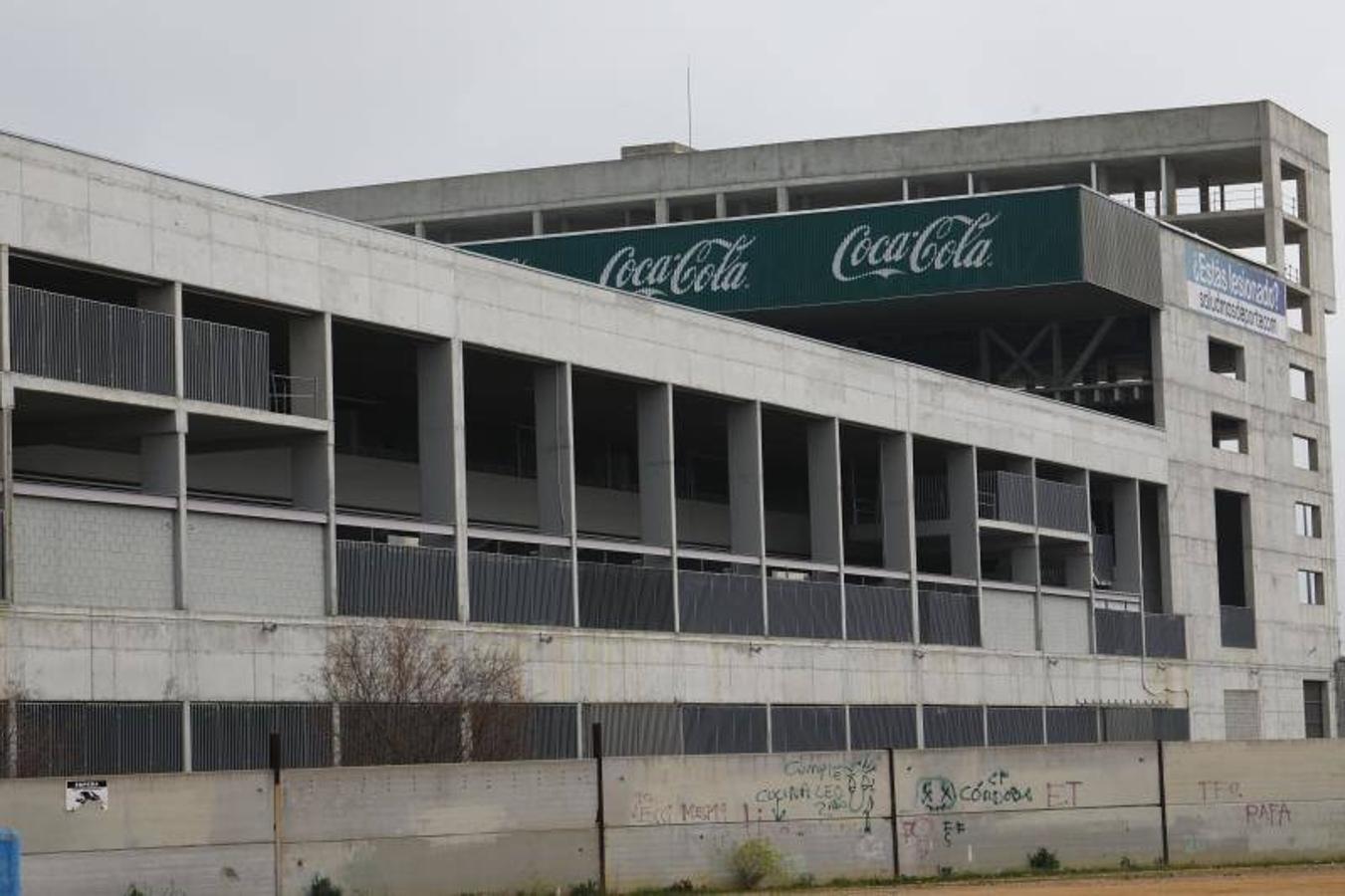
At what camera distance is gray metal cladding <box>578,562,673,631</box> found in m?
48.0

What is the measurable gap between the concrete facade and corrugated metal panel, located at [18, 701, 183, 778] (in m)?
0.30

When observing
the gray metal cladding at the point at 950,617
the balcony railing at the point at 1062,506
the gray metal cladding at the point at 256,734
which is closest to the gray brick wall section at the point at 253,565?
the gray metal cladding at the point at 256,734

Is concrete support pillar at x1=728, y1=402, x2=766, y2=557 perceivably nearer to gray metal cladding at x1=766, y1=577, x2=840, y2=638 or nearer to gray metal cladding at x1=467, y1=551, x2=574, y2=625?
gray metal cladding at x1=766, y1=577, x2=840, y2=638

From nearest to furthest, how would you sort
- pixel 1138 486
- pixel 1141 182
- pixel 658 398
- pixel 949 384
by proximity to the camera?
pixel 658 398 → pixel 949 384 → pixel 1138 486 → pixel 1141 182

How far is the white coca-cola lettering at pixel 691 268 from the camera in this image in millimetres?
69938

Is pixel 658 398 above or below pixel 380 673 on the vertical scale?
above

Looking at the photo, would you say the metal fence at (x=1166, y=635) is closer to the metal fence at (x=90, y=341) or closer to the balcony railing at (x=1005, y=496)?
the balcony railing at (x=1005, y=496)

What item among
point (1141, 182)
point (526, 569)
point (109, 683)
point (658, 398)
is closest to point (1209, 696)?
point (1141, 182)

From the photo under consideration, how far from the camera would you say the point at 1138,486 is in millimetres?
70688

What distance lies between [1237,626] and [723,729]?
28839mm

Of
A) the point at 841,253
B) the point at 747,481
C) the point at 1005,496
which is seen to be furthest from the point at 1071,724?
the point at 747,481

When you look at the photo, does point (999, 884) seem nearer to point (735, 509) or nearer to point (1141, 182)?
point (735, 509)

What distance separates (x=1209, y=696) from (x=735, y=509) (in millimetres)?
23725

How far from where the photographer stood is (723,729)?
2014 inches
